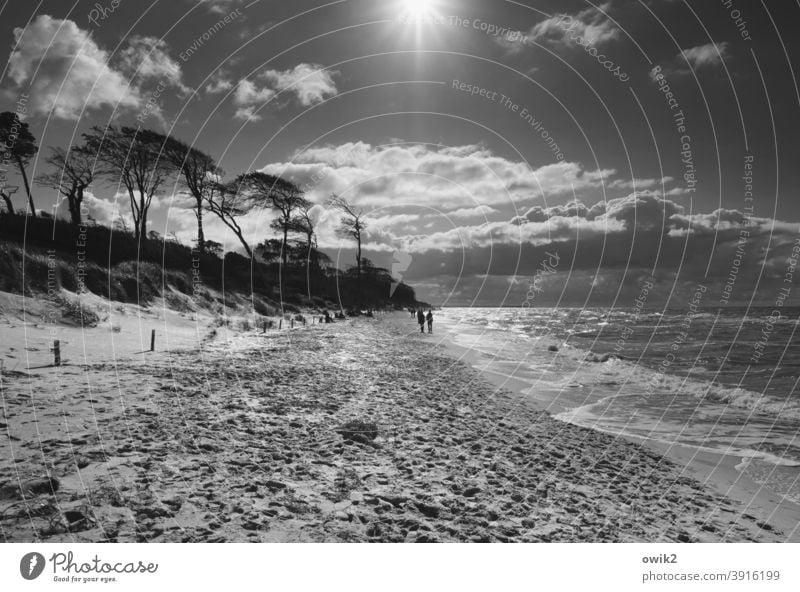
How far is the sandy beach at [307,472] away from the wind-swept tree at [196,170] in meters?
30.5

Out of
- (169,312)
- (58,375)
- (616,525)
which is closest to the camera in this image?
(616,525)

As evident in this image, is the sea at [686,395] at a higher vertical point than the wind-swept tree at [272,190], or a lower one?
lower

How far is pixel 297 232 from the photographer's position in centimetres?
4612

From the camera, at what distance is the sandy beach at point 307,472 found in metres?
4.51

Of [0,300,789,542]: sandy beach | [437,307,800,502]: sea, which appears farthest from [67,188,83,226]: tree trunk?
[437,307,800,502]: sea

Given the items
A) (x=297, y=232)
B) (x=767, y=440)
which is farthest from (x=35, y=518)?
(x=297, y=232)

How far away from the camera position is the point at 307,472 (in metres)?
5.85

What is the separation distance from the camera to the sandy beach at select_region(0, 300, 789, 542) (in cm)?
451

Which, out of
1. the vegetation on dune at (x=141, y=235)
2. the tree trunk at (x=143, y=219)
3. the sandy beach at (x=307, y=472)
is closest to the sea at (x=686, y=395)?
the sandy beach at (x=307, y=472)

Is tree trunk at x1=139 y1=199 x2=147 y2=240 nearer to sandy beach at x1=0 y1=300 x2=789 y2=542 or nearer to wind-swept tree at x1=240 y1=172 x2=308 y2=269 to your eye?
wind-swept tree at x1=240 y1=172 x2=308 y2=269

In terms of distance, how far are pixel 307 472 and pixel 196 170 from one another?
40.1 meters

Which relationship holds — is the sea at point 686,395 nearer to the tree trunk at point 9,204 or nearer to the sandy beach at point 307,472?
the sandy beach at point 307,472
